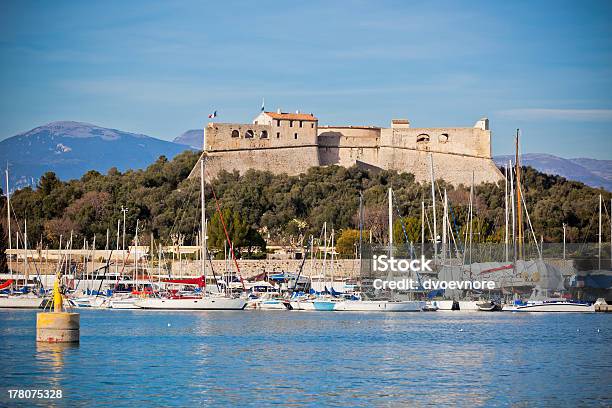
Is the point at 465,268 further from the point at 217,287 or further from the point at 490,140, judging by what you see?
the point at 490,140

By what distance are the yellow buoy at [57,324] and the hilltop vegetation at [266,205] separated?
1266 inches

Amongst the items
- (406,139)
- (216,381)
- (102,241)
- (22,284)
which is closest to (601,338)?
(216,381)

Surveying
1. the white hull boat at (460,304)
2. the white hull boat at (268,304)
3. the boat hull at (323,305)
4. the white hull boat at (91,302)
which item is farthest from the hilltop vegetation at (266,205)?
the white hull boat at (460,304)

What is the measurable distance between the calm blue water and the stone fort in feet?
107

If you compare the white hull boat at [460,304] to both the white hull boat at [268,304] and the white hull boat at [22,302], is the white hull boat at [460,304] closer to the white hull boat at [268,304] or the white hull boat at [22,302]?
the white hull boat at [268,304]

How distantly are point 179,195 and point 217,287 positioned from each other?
24246 mm

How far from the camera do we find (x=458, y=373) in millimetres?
24297

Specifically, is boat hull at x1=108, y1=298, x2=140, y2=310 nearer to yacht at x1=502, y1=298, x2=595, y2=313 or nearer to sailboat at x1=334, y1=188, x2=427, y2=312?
sailboat at x1=334, y1=188, x2=427, y2=312

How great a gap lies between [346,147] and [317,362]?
4953 centimetres

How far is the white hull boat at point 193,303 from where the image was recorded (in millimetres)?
41875

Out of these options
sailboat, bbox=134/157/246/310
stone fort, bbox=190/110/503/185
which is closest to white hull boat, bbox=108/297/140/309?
sailboat, bbox=134/157/246/310

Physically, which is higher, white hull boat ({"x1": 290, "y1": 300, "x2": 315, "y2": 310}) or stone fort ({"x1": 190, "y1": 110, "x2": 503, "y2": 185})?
stone fort ({"x1": 190, "y1": 110, "x2": 503, "y2": 185})

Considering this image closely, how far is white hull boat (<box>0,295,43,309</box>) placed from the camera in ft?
144

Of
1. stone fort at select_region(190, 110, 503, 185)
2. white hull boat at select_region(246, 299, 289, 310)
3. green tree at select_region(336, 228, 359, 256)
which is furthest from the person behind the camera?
stone fort at select_region(190, 110, 503, 185)
